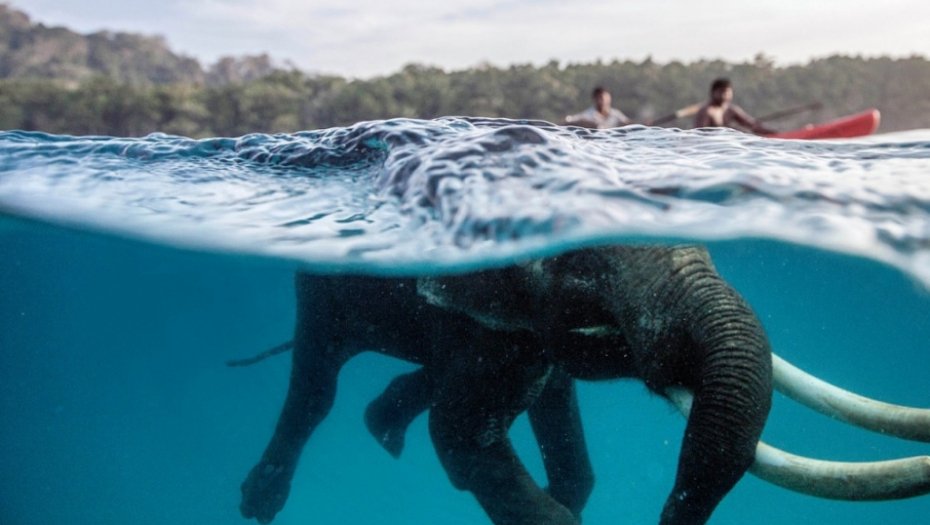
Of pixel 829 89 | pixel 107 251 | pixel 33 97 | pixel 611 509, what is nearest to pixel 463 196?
pixel 107 251

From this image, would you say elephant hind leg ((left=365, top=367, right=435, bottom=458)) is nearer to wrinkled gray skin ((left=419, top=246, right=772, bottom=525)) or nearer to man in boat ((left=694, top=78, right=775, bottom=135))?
wrinkled gray skin ((left=419, top=246, right=772, bottom=525))

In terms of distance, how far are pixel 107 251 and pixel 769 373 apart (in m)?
6.56

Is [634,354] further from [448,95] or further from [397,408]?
[448,95]

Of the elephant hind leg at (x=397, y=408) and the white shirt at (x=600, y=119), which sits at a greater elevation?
the white shirt at (x=600, y=119)

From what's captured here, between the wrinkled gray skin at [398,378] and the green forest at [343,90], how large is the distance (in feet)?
61.9

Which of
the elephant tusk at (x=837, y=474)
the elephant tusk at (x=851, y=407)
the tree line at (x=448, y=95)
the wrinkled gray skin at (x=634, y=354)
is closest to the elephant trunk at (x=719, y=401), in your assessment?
the wrinkled gray skin at (x=634, y=354)

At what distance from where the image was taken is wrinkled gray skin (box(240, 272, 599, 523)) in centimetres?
381

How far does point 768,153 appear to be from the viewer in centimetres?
463

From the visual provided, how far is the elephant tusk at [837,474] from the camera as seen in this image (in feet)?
8.74

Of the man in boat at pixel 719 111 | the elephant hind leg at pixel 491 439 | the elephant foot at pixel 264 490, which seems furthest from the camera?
the man in boat at pixel 719 111

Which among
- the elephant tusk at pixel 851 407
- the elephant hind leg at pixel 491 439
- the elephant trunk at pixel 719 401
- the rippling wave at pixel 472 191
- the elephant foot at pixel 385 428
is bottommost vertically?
the elephant foot at pixel 385 428

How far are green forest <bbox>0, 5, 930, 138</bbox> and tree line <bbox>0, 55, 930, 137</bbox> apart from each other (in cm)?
5

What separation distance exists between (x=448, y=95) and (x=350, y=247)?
24.0 meters

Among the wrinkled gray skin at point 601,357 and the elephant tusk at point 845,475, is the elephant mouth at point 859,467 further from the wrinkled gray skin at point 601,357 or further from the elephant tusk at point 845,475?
the wrinkled gray skin at point 601,357
